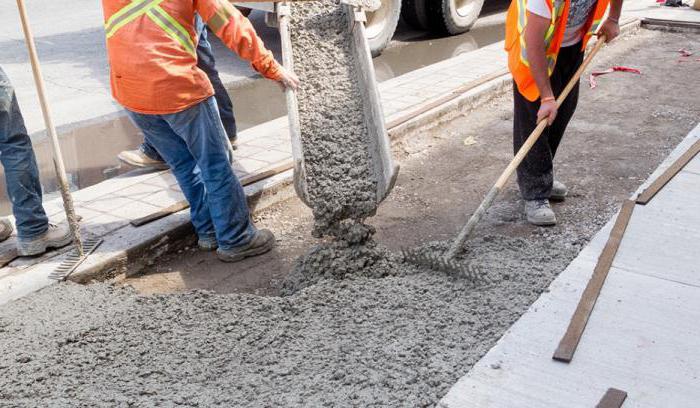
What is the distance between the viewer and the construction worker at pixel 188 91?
343 cm

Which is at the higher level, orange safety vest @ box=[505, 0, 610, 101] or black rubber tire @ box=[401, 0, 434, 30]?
orange safety vest @ box=[505, 0, 610, 101]

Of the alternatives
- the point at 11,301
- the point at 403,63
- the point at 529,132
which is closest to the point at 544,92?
the point at 529,132

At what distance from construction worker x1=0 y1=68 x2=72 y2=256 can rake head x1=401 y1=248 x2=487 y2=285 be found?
2.05 metres

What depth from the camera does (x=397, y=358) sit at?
Result: 272 cm

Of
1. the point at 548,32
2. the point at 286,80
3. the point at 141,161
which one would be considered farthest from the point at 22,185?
the point at 548,32

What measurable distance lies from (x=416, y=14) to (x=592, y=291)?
6856 mm

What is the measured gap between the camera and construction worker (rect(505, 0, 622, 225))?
3551mm

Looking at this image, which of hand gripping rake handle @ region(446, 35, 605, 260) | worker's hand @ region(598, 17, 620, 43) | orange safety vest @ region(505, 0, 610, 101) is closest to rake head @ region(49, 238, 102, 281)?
hand gripping rake handle @ region(446, 35, 605, 260)

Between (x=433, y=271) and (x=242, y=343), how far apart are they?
1093 millimetres

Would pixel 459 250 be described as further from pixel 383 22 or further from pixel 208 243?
pixel 383 22

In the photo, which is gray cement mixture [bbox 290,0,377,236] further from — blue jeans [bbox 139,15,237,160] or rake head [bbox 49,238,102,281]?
rake head [bbox 49,238,102,281]

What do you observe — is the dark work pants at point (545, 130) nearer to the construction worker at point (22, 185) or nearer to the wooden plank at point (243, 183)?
the wooden plank at point (243, 183)

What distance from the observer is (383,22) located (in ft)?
27.1

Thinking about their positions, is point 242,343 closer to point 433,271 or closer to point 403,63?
point 433,271
